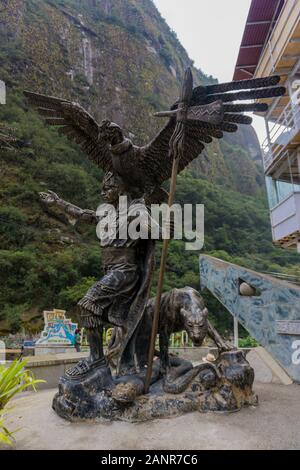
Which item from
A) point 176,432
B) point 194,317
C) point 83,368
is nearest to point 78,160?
point 83,368

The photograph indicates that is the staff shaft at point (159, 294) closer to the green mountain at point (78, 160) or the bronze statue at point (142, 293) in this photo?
the bronze statue at point (142, 293)

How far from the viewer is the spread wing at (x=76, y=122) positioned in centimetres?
362

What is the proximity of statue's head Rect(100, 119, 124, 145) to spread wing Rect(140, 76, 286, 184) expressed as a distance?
365mm

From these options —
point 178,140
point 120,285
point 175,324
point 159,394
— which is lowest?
point 159,394

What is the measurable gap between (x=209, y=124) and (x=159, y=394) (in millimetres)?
2549

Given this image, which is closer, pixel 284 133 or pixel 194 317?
pixel 194 317

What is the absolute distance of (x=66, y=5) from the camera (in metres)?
40.7

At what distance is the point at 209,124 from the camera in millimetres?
3027

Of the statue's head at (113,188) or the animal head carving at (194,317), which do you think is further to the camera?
the statue's head at (113,188)

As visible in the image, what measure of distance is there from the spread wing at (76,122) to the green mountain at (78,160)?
13.0m

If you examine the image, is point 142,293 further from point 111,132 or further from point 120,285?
A: point 111,132

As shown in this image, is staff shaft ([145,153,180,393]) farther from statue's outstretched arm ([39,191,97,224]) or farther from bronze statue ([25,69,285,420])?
statue's outstretched arm ([39,191,97,224])

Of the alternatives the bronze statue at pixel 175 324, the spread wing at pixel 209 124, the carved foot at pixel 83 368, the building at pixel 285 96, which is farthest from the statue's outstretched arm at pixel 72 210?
→ the building at pixel 285 96

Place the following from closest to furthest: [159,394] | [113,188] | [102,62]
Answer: [159,394] < [113,188] < [102,62]
